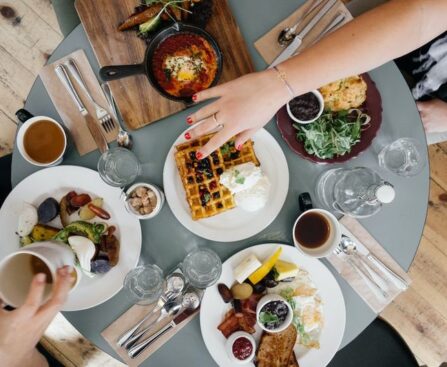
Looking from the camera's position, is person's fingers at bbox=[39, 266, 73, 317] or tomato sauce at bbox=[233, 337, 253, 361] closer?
person's fingers at bbox=[39, 266, 73, 317]

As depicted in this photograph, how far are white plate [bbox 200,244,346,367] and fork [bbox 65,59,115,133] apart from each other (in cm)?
73

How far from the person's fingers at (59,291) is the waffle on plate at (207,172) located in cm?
52

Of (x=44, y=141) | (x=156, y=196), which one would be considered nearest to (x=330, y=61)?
(x=156, y=196)

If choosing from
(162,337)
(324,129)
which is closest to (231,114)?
(324,129)

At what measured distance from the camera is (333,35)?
4.36 feet

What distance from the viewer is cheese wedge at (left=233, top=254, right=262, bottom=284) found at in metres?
1.54

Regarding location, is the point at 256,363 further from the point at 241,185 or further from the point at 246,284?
the point at 241,185

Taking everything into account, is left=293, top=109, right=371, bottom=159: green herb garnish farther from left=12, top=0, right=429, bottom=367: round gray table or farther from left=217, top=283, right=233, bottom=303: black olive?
left=217, top=283, right=233, bottom=303: black olive

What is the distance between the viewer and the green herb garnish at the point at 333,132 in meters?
1.56

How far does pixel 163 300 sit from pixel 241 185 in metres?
0.56

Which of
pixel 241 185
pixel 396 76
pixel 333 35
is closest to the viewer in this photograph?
pixel 333 35

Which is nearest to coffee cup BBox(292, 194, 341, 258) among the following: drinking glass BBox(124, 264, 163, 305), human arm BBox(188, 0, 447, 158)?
human arm BBox(188, 0, 447, 158)


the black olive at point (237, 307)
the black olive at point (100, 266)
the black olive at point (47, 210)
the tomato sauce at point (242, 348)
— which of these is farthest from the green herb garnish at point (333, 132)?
the black olive at point (47, 210)

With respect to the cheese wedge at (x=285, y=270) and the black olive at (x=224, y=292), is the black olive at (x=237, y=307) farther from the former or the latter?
the cheese wedge at (x=285, y=270)
